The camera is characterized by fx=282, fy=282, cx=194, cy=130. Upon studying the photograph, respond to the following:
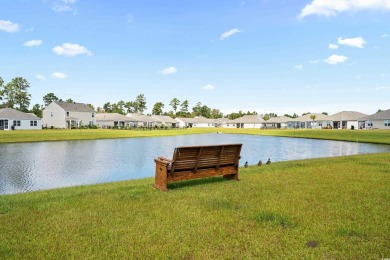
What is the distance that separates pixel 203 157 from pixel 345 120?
106844mm

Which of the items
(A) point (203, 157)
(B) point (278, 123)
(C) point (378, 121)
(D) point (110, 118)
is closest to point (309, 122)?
(B) point (278, 123)

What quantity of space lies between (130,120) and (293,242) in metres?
108

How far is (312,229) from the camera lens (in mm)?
5480

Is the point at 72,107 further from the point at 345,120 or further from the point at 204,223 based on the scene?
the point at 345,120

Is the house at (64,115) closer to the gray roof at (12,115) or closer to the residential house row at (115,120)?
the residential house row at (115,120)

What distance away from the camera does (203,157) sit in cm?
947

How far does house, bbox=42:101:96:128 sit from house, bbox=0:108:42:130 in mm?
9148

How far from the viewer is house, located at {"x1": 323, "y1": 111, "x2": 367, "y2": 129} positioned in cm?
9951

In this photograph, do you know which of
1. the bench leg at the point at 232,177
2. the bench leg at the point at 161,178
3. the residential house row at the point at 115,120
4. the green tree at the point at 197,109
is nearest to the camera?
the bench leg at the point at 161,178

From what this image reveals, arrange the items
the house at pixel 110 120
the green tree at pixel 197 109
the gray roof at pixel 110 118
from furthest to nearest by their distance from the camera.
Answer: the green tree at pixel 197 109 < the gray roof at pixel 110 118 < the house at pixel 110 120

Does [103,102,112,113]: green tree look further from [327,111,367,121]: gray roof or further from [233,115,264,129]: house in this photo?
[327,111,367,121]: gray roof

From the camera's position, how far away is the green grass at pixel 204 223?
15.2 feet

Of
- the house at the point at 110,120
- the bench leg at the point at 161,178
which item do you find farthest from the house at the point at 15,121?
the bench leg at the point at 161,178

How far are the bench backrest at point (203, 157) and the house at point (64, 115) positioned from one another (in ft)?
262
